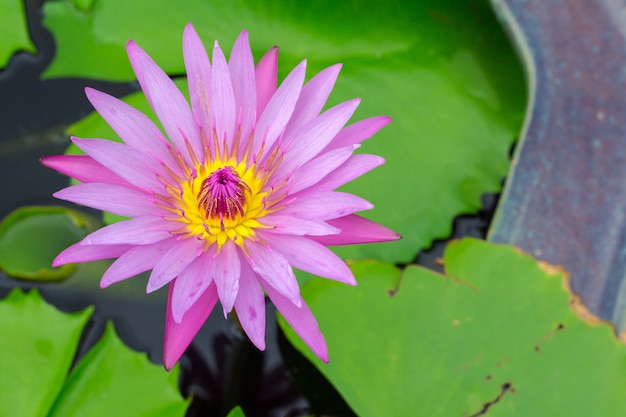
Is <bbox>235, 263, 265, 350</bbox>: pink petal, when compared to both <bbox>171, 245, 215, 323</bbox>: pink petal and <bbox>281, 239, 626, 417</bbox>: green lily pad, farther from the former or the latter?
<bbox>281, 239, 626, 417</bbox>: green lily pad

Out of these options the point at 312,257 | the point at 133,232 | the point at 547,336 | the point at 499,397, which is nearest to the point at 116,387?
the point at 133,232

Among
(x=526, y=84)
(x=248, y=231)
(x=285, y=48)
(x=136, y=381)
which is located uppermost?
(x=526, y=84)

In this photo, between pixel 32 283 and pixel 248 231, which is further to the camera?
pixel 32 283

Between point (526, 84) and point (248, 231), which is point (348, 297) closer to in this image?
point (248, 231)

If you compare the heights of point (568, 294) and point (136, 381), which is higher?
point (568, 294)

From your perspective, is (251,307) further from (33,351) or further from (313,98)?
(33,351)

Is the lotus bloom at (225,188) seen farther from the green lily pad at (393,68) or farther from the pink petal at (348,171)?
the green lily pad at (393,68)

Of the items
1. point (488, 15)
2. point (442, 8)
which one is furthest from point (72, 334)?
point (488, 15)
